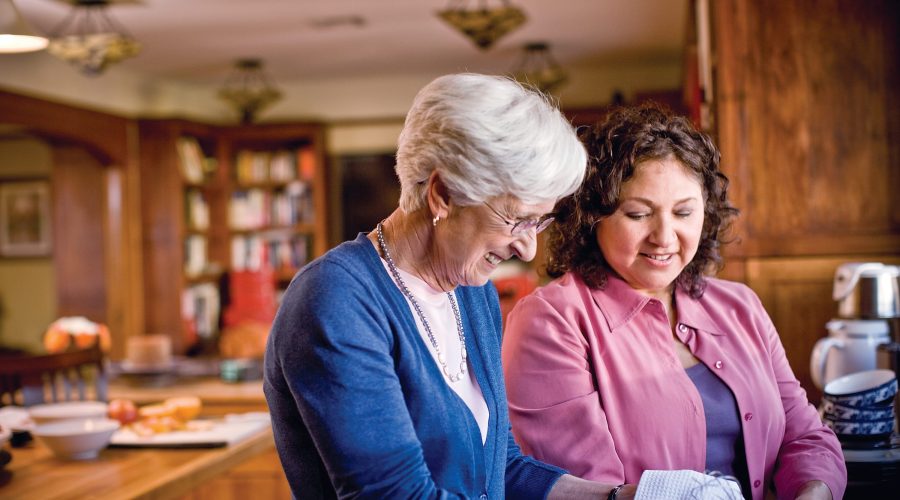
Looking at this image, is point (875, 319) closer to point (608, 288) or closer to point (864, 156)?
point (864, 156)

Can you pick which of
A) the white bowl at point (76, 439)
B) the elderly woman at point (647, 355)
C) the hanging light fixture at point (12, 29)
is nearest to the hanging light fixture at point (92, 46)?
the hanging light fixture at point (12, 29)

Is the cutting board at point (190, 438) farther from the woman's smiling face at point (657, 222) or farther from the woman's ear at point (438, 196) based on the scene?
the woman's ear at point (438, 196)

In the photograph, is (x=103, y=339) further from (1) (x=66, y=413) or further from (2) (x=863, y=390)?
(2) (x=863, y=390)

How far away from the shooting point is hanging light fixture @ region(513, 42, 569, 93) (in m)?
6.98

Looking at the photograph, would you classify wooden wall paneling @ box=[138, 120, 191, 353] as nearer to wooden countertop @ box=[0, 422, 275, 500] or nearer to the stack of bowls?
wooden countertop @ box=[0, 422, 275, 500]

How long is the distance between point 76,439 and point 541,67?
19.6 feet

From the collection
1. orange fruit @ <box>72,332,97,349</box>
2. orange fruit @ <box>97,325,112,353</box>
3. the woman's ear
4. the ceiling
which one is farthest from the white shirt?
the ceiling

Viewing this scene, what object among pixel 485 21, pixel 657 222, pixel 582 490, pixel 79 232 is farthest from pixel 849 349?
pixel 79 232

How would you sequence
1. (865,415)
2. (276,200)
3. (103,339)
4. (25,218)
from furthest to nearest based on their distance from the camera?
1. (25,218)
2. (276,200)
3. (103,339)
4. (865,415)

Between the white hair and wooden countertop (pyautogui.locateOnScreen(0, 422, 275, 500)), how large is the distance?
48.1 inches

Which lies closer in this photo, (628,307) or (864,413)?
(628,307)

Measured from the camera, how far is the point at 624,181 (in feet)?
5.85

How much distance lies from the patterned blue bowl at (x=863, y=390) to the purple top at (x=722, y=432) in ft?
1.51

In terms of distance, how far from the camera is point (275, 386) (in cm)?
133
